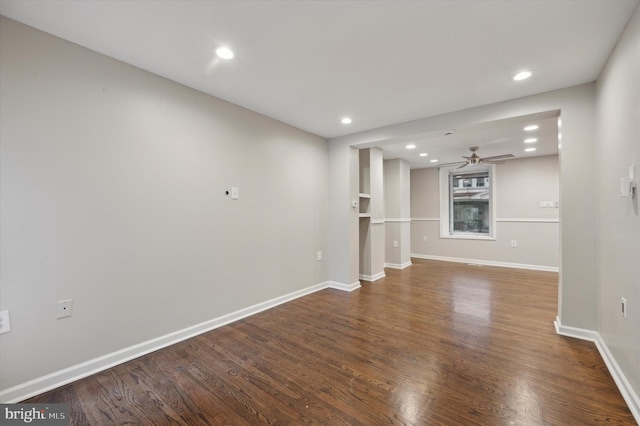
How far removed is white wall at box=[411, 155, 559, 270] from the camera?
5.39 meters

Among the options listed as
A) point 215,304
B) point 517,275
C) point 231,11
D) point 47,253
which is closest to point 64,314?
point 47,253

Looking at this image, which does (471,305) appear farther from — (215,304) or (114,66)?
(114,66)

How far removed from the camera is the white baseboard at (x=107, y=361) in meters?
1.68

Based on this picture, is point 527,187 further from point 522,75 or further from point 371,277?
point 522,75

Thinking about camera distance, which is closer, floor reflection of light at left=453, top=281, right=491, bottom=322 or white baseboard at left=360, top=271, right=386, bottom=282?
floor reflection of light at left=453, top=281, right=491, bottom=322

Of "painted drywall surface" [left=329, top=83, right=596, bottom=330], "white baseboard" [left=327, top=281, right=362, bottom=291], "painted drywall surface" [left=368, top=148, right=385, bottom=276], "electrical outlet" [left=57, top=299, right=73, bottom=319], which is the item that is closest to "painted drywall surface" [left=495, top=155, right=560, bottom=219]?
"painted drywall surface" [left=368, top=148, right=385, bottom=276]

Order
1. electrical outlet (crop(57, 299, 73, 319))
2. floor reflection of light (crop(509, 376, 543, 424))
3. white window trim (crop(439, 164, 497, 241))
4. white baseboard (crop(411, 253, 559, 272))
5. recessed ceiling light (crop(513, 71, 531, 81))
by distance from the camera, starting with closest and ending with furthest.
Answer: floor reflection of light (crop(509, 376, 543, 424)) < electrical outlet (crop(57, 299, 73, 319)) < recessed ceiling light (crop(513, 71, 531, 81)) < white baseboard (crop(411, 253, 559, 272)) < white window trim (crop(439, 164, 497, 241))

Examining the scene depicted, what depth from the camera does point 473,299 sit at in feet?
11.8

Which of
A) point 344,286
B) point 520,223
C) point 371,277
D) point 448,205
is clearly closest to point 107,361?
point 344,286

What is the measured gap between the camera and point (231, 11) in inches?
62.6

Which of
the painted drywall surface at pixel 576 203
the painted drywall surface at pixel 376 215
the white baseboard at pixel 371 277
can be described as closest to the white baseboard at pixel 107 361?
the white baseboard at pixel 371 277

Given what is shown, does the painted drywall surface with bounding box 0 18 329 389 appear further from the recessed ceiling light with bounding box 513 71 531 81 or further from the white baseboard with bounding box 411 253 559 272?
the white baseboard with bounding box 411 253 559 272

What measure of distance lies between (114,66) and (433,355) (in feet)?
11.4

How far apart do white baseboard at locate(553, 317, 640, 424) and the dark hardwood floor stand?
0.14 ft
